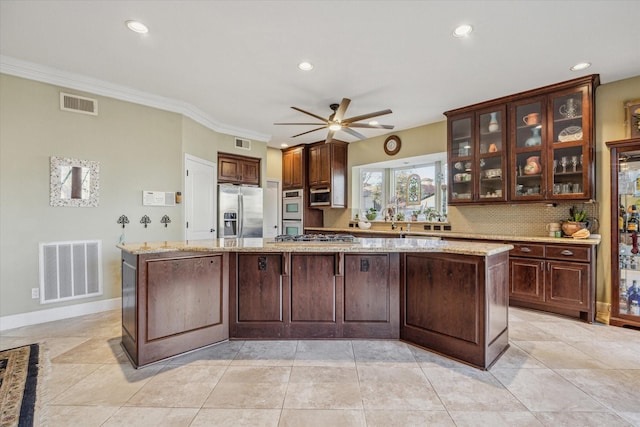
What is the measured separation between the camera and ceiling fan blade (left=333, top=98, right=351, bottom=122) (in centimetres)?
345

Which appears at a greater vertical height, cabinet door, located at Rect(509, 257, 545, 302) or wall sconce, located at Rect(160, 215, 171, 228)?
wall sconce, located at Rect(160, 215, 171, 228)

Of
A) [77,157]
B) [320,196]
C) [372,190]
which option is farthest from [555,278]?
[77,157]

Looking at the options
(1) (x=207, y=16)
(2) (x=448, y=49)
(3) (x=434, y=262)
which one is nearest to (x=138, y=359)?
(3) (x=434, y=262)

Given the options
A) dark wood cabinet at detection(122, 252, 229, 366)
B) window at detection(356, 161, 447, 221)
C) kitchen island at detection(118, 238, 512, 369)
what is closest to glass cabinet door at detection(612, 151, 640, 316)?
kitchen island at detection(118, 238, 512, 369)

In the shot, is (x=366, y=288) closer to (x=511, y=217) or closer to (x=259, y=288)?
(x=259, y=288)

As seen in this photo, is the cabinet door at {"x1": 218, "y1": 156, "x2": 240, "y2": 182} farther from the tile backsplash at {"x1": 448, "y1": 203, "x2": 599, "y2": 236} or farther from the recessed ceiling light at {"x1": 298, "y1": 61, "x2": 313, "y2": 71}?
the tile backsplash at {"x1": 448, "y1": 203, "x2": 599, "y2": 236}

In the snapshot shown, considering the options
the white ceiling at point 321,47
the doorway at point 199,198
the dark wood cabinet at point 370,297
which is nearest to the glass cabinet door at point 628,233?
the white ceiling at point 321,47

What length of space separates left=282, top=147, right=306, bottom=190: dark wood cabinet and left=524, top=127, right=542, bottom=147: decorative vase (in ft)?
13.7

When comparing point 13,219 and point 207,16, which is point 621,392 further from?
point 13,219

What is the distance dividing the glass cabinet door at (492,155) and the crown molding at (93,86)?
13.7 ft

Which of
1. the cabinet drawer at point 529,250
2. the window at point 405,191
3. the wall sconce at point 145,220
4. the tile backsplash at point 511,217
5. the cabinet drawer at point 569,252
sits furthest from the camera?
the window at point 405,191

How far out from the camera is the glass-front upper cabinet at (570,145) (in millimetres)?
3502

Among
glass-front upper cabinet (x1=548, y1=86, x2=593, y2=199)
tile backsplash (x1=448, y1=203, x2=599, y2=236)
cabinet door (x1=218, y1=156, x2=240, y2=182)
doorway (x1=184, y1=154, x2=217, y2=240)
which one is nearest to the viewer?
glass-front upper cabinet (x1=548, y1=86, x2=593, y2=199)

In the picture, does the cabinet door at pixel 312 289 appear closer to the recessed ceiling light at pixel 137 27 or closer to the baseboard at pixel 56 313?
the recessed ceiling light at pixel 137 27
